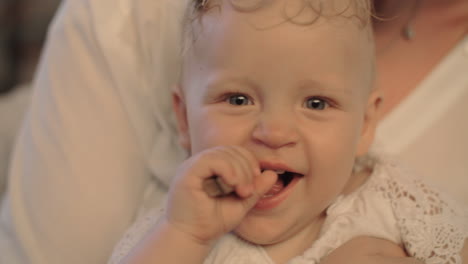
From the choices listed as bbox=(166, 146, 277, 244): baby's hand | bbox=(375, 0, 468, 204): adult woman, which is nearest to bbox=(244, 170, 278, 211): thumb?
bbox=(166, 146, 277, 244): baby's hand

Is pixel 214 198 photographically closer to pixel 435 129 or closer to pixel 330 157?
pixel 330 157

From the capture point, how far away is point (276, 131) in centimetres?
81

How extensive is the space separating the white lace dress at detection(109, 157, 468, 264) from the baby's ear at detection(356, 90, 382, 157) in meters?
0.07

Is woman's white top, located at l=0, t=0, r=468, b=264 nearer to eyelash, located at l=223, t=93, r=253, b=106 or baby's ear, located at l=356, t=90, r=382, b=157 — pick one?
baby's ear, located at l=356, t=90, r=382, b=157

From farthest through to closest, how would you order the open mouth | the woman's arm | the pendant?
the pendant
the woman's arm
the open mouth

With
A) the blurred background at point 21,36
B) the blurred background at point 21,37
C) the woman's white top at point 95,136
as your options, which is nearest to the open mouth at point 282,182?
the woman's white top at point 95,136

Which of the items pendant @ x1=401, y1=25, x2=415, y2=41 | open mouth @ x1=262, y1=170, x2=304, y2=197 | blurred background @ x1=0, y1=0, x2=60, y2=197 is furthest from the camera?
blurred background @ x1=0, y1=0, x2=60, y2=197

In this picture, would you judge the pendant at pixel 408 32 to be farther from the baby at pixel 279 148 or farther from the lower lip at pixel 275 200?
the lower lip at pixel 275 200

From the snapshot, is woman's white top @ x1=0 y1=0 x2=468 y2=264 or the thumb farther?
woman's white top @ x1=0 y1=0 x2=468 y2=264

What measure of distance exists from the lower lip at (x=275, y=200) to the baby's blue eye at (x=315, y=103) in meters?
0.12

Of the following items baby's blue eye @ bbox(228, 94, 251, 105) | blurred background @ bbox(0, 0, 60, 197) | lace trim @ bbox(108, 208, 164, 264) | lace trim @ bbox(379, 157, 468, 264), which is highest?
baby's blue eye @ bbox(228, 94, 251, 105)

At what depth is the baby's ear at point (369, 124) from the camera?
1.02 m

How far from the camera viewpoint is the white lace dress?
0.94 metres

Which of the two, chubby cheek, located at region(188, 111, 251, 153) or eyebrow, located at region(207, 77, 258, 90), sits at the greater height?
eyebrow, located at region(207, 77, 258, 90)
